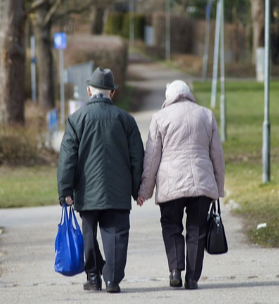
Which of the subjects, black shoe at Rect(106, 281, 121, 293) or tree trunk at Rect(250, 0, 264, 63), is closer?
black shoe at Rect(106, 281, 121, 293)

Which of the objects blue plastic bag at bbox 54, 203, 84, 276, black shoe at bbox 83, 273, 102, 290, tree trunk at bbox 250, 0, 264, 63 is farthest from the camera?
tree trunk at bbox 250, 0, 264, 63

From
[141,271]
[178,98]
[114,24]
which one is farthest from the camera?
[114,24]

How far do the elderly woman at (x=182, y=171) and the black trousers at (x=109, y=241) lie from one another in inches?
9.2

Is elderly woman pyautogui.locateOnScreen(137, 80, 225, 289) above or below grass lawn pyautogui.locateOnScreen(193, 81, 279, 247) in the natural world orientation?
above

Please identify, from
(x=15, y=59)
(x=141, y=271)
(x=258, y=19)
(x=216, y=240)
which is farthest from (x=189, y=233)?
(x=258, y=19)

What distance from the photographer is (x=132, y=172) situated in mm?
6809

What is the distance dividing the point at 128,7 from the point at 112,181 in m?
80.9

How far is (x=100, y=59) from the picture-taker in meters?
34.2

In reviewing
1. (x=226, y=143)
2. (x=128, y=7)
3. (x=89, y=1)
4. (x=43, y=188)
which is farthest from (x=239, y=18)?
(x=43, y=188)

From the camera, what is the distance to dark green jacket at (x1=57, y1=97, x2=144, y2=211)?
21.9 feet

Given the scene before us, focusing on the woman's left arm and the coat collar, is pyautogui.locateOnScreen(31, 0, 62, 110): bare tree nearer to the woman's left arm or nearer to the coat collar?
the coat collar

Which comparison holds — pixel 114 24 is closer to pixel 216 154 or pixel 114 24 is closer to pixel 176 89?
pixel 176 89

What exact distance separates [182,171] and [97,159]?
62cm

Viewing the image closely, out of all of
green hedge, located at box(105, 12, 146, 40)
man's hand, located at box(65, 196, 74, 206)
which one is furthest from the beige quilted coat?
green hedge, located at box(105, 12, 146, 40)
